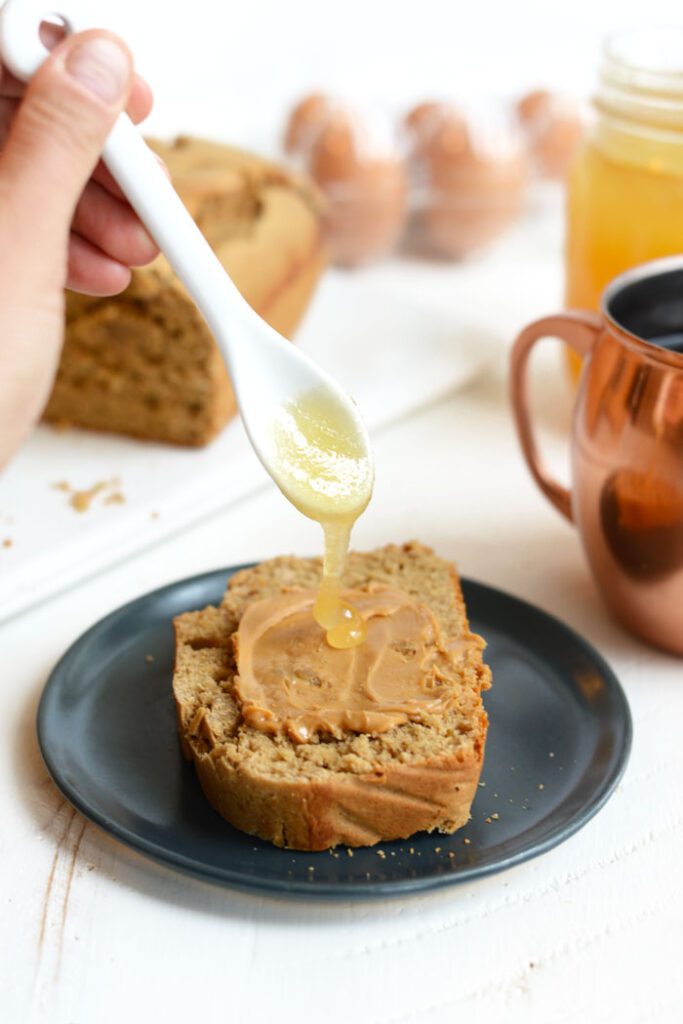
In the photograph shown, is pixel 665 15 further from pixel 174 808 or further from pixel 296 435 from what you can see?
pixel 174 808

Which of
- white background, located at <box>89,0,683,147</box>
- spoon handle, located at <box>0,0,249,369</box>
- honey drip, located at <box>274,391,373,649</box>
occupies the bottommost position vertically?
white background, located at <box>89,0,683,147</box>

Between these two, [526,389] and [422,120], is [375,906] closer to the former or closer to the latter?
[526,389]

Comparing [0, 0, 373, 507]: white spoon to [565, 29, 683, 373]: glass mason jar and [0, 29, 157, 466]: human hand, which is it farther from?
[565, 29, 683, 373]: glass mason jar

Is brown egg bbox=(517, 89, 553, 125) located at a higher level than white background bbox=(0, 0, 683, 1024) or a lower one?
higher

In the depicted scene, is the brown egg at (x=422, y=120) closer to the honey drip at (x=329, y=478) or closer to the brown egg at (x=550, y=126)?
the brown egg at (x=550, y=126)

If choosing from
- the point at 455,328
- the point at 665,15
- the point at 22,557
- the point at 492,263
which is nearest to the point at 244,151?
the point at 455,328

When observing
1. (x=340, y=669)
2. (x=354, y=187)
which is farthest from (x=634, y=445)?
(x=354, y=187)

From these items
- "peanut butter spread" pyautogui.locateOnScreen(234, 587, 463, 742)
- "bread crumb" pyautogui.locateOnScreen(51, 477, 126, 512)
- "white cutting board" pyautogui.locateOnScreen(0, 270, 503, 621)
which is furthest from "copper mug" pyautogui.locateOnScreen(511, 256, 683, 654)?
"bread crumb" pyautogui.locateOnScreen(51, 477, 126, 512)
